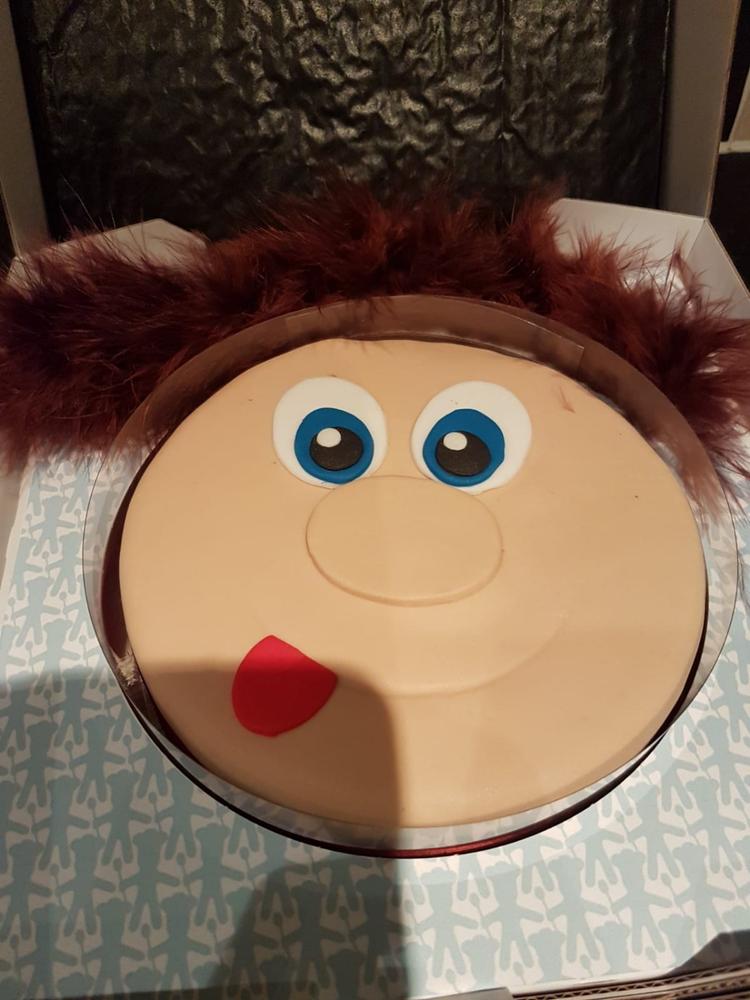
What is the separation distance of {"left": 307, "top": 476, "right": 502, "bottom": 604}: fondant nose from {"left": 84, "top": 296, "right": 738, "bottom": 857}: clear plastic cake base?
0.50 feet

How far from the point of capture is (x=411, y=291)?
753 mm

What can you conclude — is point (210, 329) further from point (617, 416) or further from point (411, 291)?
point (617, 416)

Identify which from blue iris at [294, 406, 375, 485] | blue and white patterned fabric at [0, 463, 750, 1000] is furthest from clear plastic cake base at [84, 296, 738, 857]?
blue iris at [294, 406, 375, 485]

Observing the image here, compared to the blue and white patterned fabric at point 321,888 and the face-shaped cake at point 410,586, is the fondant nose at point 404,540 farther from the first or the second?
the blue and white patterned fabric at point 321,888

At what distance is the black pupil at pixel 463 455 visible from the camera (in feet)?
2.14

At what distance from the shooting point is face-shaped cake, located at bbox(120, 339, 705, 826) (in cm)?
54

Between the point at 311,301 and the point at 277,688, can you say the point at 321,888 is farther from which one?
the point at 311,301

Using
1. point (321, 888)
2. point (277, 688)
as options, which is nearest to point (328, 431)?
point (277, 688)

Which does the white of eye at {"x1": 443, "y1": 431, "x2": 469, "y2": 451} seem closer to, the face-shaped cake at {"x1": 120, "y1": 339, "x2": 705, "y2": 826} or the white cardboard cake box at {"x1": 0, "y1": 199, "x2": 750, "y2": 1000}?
the face-shaped cake at {"x1": 120, "y1": 339, "x2": 705, "y2": 826}

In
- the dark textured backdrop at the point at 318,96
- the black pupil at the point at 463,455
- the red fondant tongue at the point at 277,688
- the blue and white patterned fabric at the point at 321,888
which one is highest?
the dark textured backdrop at the point at 318,96

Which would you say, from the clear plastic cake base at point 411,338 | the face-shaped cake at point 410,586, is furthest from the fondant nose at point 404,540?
the clear plastic cake base at point 411,338

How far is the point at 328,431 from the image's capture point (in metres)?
0.67

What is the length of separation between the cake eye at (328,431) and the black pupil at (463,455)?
5 cm

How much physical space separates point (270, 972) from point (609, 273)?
0.60 m
